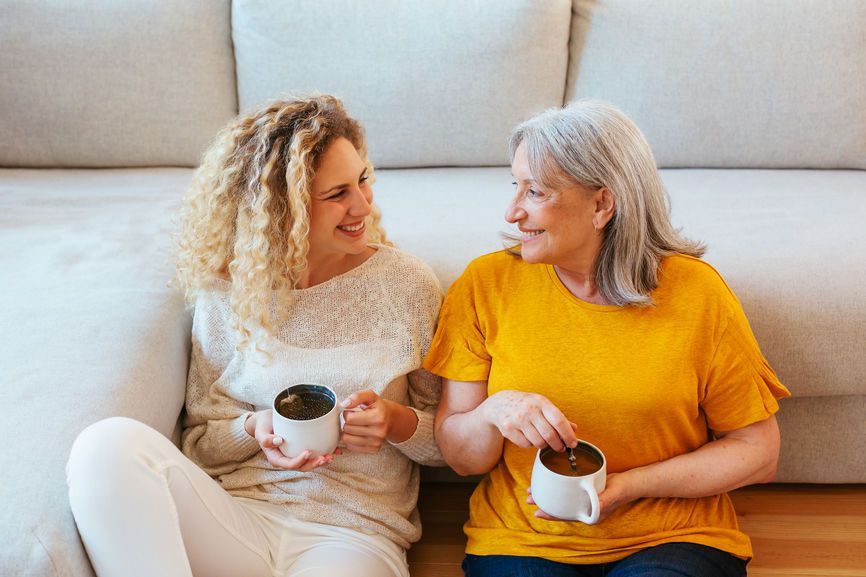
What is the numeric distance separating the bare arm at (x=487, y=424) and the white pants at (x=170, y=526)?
235 millimetres

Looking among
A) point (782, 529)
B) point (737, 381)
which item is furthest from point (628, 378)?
point (782, 529)

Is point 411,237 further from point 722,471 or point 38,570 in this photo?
point 38,570

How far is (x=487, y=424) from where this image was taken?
1.32 meters

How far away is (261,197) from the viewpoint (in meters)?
1.37

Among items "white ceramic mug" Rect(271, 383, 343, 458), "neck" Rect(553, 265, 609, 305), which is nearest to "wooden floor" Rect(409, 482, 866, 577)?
"white ceramic mug" Rect(271, 383, 343, 458)

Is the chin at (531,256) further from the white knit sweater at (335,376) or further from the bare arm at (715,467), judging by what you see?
the bare arm at (715,467)

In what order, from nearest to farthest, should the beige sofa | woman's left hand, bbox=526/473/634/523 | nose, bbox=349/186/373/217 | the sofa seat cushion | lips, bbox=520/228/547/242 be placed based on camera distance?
1. woman's left hand, bbox=526/473/634/523
2. lips, bbox=520/228/547/242
3. nose, bbox=349/186/373/217
4. the sofa seat cushion
5. the beige sofa

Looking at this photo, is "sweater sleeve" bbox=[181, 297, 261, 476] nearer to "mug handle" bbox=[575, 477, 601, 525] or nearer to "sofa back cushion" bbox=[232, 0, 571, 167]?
"mug handle" bbox=[575, 477, 601, 525]

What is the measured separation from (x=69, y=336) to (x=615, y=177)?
99 cm

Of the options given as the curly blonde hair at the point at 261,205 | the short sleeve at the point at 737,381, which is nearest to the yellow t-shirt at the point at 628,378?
the short sleeve at the point at 737,381

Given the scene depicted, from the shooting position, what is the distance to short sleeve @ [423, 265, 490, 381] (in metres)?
1.39

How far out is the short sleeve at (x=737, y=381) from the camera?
1.28m

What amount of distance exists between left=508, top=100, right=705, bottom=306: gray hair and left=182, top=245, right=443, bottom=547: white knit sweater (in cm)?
35

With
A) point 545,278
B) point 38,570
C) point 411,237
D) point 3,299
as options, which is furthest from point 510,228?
point 38,570
